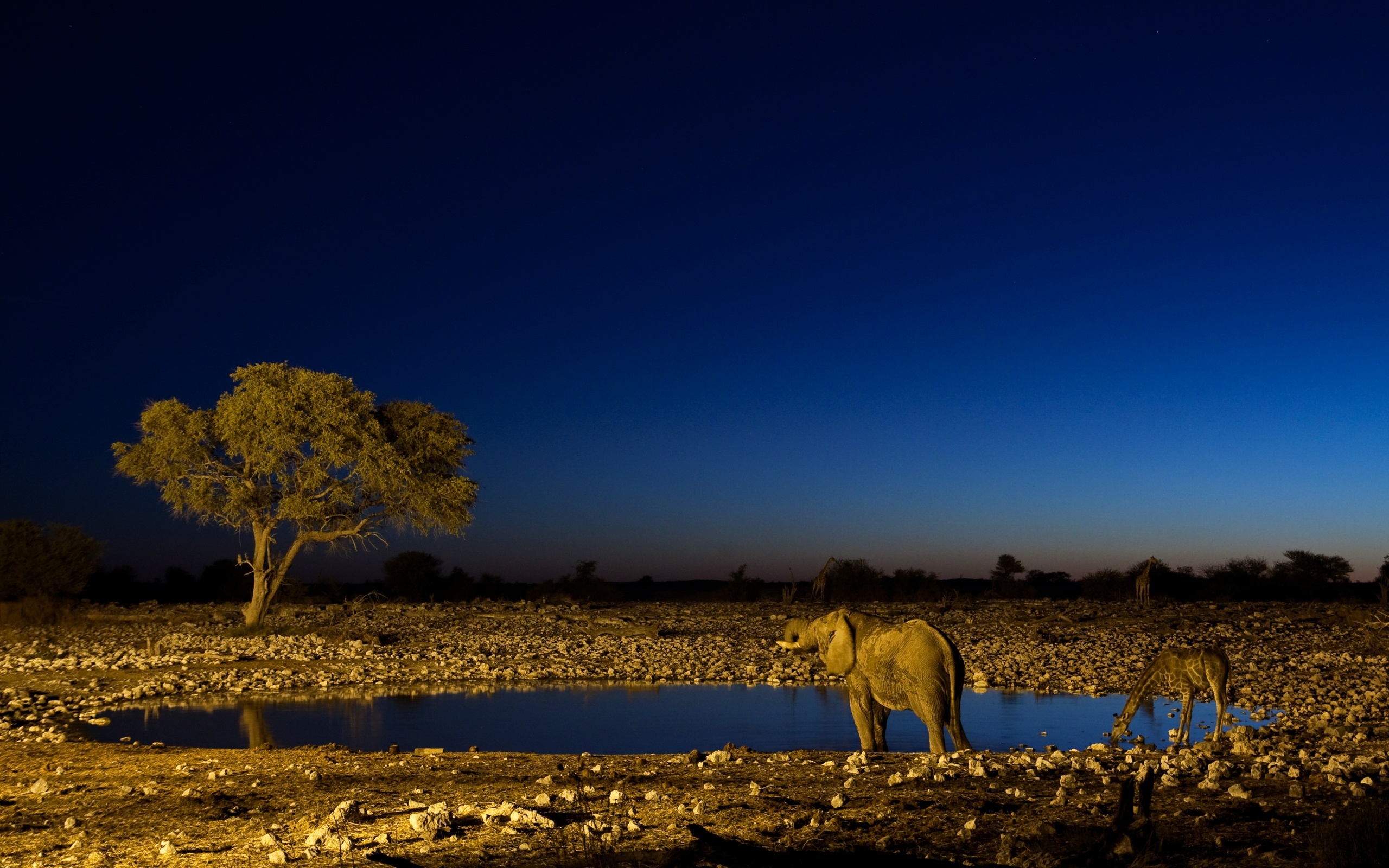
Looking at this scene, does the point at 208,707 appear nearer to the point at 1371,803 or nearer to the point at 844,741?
the point at 844,741

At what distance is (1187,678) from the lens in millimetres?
12016

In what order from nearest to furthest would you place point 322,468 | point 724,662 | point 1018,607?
1. point 724,662
2. point 322,468
3. point 1018,607

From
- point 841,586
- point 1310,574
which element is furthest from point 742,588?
point 1310,574

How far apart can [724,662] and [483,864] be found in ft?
50.9

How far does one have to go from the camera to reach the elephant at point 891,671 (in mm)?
10305

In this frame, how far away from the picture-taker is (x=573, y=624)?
103ft

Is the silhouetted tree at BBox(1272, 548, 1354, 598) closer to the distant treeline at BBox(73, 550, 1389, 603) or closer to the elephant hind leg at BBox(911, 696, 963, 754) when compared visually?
the distant treeline at BBox(73, 550, 1389, 603)

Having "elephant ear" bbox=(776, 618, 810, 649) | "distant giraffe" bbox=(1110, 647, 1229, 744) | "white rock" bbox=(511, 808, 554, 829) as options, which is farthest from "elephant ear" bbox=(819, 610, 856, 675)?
"white rock" bbox=(511, 808, 554, 829)

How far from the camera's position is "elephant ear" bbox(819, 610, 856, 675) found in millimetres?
11352

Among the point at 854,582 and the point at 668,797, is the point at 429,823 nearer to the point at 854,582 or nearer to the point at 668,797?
the point at 668,797

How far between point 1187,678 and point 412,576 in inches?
2115

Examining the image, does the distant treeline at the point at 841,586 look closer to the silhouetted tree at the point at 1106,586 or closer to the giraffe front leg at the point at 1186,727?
the silhouetted tree at the point at 1106,586

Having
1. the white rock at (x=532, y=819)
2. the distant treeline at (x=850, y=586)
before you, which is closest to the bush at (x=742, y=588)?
the distant treeline at (x=850, y=586)

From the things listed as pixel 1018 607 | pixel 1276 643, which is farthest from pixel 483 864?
pixel 1018 607
